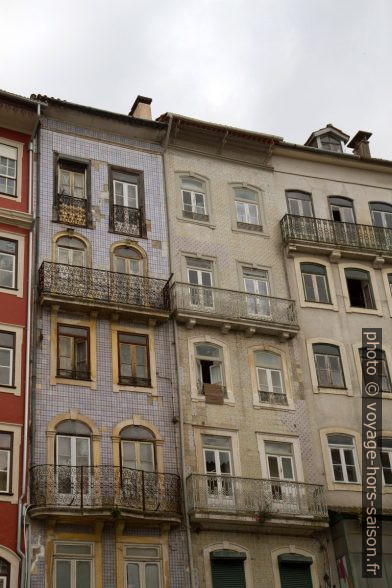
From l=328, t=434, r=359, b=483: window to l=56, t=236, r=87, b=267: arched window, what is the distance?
10.4m

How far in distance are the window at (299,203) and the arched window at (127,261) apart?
23.7 ft

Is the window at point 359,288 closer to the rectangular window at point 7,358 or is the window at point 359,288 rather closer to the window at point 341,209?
the window at point 341,209

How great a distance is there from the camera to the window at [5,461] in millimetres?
23141

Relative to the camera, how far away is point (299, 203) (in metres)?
33.4

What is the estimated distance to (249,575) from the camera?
24.7 meters

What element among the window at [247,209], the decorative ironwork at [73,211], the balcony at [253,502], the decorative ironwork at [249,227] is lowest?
the balcony at [253,502]

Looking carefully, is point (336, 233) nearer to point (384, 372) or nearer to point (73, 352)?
point (384, 372)

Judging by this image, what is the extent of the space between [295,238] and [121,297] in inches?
299

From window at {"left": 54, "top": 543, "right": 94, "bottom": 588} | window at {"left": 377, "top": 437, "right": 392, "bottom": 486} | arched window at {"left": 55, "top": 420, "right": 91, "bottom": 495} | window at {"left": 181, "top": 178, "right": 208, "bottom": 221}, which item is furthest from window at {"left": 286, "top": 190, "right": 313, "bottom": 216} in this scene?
window at {"left": 54, "top": 543, "right": 94, "bottom": 588}

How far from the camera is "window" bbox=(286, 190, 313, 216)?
33.1 meters

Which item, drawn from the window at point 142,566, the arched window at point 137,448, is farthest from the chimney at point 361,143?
the window at point 142,566

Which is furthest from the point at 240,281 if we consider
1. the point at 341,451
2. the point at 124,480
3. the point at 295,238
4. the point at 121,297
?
the point at 124,480

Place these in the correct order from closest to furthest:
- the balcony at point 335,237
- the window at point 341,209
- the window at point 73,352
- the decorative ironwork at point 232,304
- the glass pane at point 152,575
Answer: the glass pane at point 152,575 → the window at point 73,352 → the decorative ironwork at point 232,304 → the balcony at point 335,237 → the window at point 341,209

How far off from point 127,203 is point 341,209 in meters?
9.15
